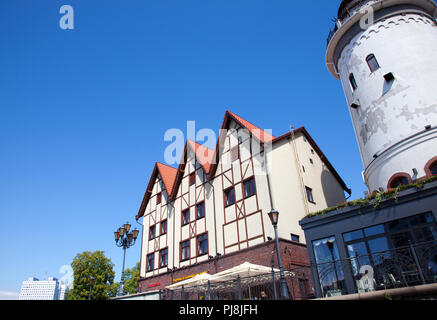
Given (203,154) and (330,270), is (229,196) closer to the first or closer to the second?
(203,154)

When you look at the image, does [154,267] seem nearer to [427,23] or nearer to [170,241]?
[170,241]

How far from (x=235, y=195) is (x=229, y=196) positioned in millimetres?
867

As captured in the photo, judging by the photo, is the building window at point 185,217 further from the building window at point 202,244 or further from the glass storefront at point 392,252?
the glass storefront at point 392,252

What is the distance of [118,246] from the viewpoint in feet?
64.3

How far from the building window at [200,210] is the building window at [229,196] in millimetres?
2753

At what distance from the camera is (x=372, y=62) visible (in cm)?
1877

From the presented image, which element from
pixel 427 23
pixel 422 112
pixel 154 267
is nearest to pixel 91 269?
pixel 154 267

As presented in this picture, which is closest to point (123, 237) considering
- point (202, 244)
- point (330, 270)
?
point (202, 244)

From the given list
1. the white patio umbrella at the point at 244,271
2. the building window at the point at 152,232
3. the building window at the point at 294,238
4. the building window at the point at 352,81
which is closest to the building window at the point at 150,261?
the building window at the point at 152,232

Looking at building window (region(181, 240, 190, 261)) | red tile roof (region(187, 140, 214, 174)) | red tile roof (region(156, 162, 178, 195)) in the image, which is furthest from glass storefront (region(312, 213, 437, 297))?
red tile roof (region(156, 162, 178, 195))

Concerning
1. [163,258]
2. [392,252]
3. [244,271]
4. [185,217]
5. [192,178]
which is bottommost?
[392,252]

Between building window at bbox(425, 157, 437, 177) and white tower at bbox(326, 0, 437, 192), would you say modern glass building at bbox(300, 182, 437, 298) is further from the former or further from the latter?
white tower at bbox(326, 0, 437, 192)

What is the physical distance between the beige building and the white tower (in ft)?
16.4
